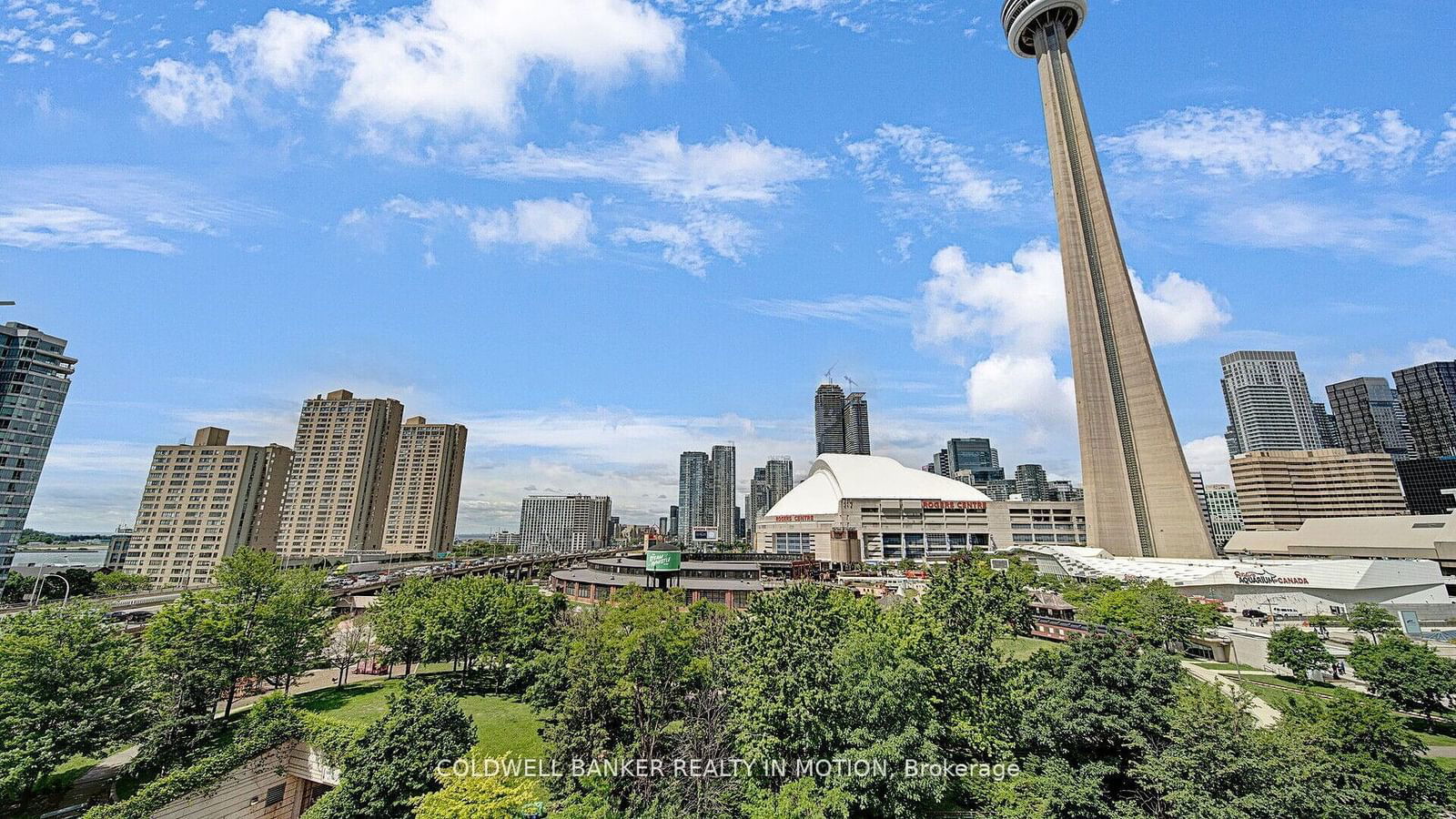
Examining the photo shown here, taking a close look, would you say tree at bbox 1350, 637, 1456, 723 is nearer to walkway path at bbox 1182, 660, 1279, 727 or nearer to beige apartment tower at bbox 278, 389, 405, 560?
walkway path at bbox 1182, 660, 1279, 727

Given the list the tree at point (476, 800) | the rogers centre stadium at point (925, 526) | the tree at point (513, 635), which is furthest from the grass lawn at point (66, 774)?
the rogers centre stadium at point (925, 526)

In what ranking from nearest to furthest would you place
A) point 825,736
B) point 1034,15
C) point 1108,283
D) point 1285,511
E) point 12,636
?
1. point 825,736
2. point 12,636
3. point 1108,283
4. point 1034,15
5. point 1285,511

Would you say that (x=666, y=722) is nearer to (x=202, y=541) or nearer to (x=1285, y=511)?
(x=202, y=541)

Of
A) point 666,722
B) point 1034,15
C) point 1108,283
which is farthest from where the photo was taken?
point 1034,15

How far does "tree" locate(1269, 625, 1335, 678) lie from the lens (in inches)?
1588

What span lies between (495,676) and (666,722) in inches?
825

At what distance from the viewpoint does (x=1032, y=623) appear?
184 ft

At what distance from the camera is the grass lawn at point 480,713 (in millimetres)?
33125

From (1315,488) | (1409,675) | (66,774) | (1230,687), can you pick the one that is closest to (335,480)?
(66,774)

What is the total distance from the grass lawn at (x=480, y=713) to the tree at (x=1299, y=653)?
51.6 m

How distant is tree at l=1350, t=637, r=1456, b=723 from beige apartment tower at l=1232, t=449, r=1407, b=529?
558 ft

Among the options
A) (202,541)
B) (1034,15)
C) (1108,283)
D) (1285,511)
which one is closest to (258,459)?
(202,541)

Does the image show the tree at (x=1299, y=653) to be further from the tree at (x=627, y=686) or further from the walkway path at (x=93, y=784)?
the walkway path at (x=93, y=784)

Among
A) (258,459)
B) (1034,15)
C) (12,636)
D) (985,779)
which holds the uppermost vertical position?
(1034,15)
